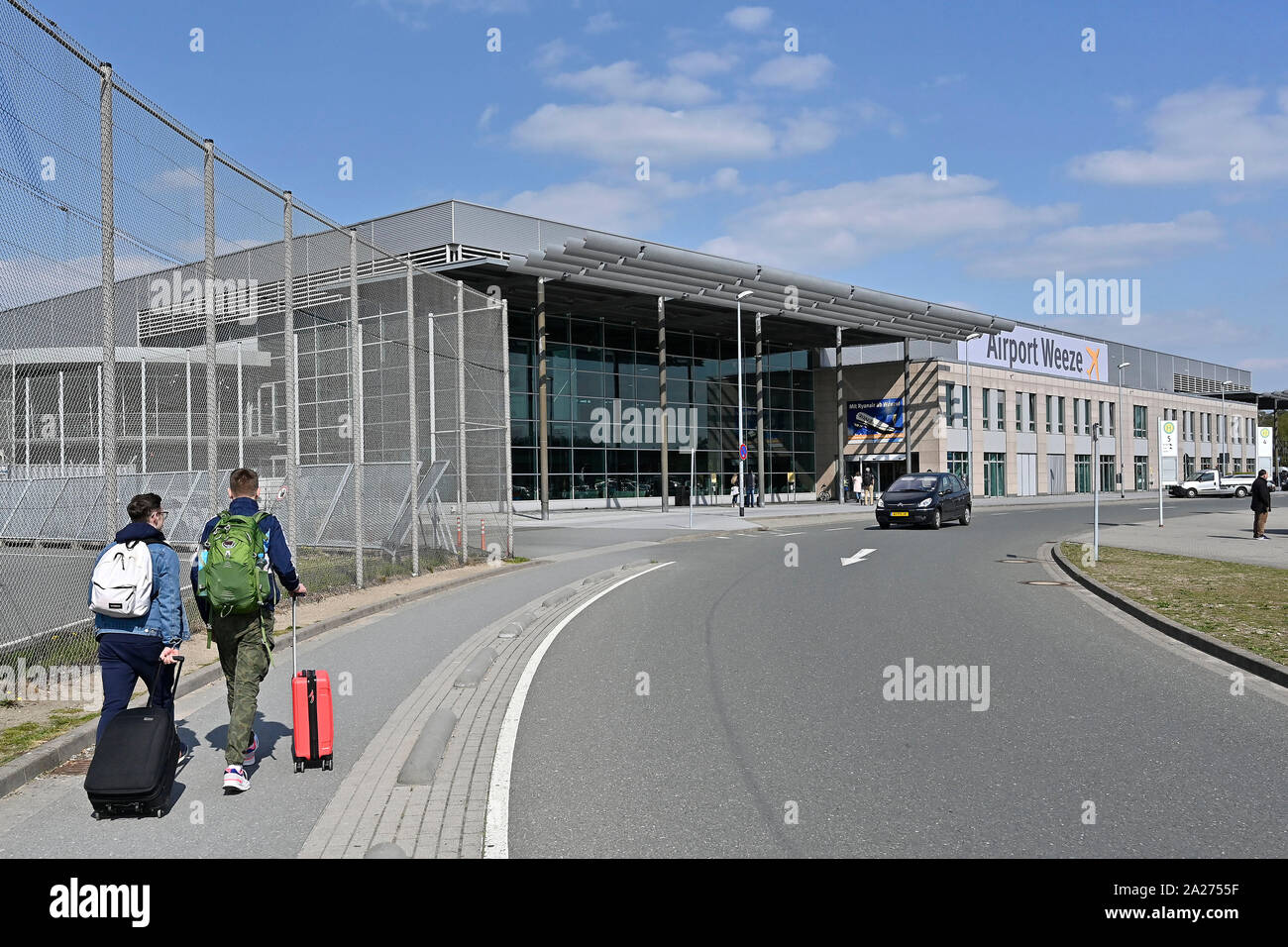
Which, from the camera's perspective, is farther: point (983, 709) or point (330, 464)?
point (330, 464)

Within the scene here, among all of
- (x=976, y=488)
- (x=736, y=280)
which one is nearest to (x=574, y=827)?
(x=736, y=280)

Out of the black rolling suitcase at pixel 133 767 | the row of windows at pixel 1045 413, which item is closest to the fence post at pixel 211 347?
the black rolling suitcase at pixel 133 767

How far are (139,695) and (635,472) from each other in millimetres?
44676

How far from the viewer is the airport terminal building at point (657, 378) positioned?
13.2 m

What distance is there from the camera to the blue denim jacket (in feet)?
19.1

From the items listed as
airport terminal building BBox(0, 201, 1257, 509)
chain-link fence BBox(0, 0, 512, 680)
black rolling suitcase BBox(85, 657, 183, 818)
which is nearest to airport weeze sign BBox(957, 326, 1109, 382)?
airport terminal building BBox(0, 201, 1257, 509)

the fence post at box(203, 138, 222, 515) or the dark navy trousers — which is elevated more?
the fence post at box(203, 138, 222, 515)

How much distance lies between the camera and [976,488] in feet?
219

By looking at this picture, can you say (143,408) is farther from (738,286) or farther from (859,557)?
(738,286)

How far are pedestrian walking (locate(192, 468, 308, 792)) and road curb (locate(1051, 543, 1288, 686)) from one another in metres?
7.71

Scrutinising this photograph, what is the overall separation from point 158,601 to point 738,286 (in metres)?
43.3

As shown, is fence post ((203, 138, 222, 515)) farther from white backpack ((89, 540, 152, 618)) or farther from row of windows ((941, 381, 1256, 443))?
row of windows ((941, 381, 1256, 443))

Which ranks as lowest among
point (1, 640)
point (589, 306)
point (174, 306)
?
point (1, 640)
